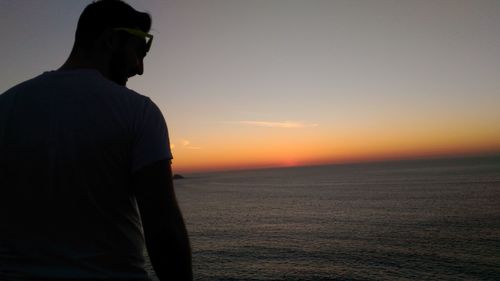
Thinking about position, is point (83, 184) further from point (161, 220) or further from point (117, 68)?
point (117, 68)

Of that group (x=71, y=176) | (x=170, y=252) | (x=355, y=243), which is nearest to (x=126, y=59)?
(x=71, y=176)

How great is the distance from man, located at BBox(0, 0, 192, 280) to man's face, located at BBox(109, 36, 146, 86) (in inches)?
9.3

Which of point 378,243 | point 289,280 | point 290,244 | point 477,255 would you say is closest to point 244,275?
point 289,280

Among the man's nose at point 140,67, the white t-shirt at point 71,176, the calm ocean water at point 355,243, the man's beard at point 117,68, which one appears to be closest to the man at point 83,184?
the white t-shirt at point 71,176

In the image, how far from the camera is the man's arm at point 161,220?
1.42 meters

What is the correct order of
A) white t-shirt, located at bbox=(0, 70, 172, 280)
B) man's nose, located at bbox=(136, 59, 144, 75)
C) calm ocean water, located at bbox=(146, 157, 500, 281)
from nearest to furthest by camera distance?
white t-shirt, located at bbox=(0, 70, 172, 280) → man's nose, located at bbox=(136, 59, 144, 75) → calm ocean water, located at bbox=(146, 157, 500, 281)

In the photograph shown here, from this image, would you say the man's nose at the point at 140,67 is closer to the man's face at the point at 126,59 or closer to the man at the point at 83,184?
the man's face at the point at 126,59

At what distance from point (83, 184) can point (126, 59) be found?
761mm

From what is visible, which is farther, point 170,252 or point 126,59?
point 126,59

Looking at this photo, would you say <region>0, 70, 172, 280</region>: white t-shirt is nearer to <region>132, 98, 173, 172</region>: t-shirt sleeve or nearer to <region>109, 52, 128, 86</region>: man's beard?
<region>132, 98, 173, 172</region>: t-shirt sleeve

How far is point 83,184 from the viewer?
138 cm

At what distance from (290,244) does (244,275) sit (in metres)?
10.2

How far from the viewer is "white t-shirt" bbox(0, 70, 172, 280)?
54.2 inches

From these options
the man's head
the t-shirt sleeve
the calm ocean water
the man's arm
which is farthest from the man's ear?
the calm ocean water
